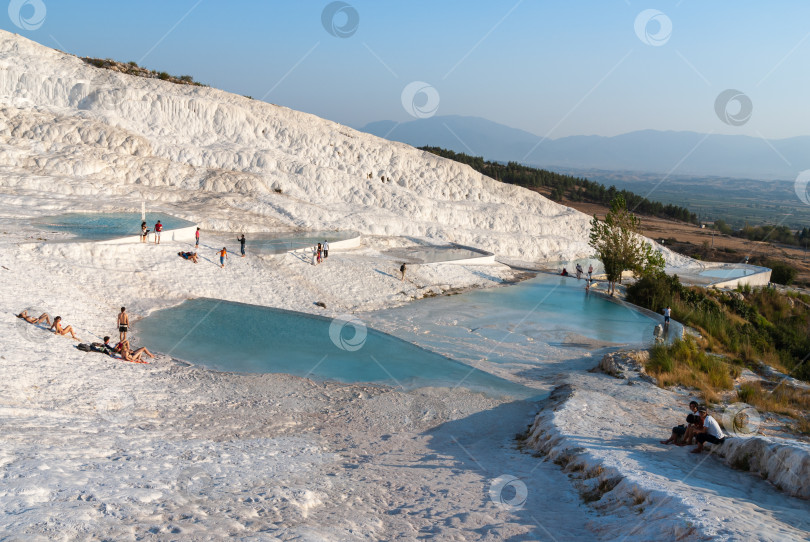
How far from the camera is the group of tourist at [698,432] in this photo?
10.1 metres

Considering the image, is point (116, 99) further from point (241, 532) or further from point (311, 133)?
point (241, 532)

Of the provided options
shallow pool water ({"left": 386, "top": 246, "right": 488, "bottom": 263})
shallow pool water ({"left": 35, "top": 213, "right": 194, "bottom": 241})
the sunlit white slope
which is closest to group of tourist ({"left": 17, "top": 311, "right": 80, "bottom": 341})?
shallow pool water ({"left": 35, "top": 213, "right": 194, "bottom": 241})

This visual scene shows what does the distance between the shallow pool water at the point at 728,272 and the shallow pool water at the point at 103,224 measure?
32936mm

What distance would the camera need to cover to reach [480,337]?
20094 mm

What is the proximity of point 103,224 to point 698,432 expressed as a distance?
2277 centimetres

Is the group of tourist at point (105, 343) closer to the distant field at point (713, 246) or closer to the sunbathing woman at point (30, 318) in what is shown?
the sunbathing woman at point (30, 318)

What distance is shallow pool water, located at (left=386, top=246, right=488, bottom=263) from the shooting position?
31094 mm

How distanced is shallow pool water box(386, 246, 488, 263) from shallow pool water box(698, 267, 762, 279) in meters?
17.4

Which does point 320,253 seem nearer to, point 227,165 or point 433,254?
point 433,254

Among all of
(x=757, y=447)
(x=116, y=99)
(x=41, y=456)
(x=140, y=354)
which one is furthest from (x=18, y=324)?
(x=116, y=99)

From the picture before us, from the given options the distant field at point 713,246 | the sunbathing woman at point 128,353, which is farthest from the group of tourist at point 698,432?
the distant field at point 713,246

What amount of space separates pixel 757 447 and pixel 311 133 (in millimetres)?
Result: 36820

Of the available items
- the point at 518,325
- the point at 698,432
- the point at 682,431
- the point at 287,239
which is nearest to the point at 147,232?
the point at 287,239

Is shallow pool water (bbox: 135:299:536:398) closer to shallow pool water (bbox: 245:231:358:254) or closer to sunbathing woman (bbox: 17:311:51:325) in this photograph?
sunbathing woman (bbox: 17:311:51:325)
